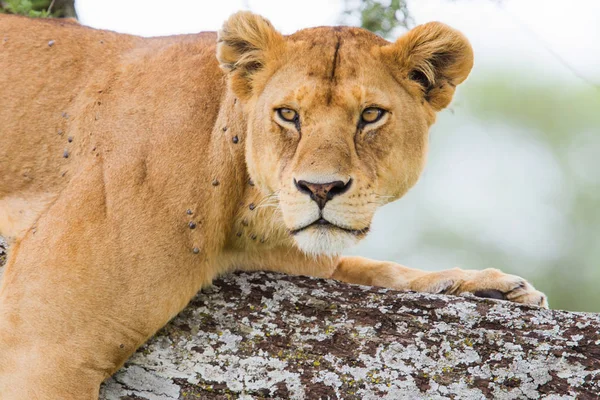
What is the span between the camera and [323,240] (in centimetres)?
395

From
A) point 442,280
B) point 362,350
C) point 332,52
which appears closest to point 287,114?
point 332,52

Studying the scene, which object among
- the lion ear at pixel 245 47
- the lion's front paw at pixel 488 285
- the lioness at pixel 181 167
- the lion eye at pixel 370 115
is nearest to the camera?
the lioness at pixel 181 167

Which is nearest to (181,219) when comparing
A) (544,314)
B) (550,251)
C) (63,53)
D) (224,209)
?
(224,209)

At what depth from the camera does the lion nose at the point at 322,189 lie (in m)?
3.80

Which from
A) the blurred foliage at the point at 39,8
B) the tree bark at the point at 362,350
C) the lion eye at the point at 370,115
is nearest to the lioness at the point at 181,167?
the lion eye at the point at 370,115

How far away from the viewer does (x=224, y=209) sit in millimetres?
4277

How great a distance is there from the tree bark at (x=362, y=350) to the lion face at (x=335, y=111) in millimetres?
394

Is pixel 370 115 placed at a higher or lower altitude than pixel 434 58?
lower

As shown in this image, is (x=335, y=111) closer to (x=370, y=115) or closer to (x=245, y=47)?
(x=370, y=115)

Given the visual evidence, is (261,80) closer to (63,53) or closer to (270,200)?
(270,200)

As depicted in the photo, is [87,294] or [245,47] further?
[245,47]

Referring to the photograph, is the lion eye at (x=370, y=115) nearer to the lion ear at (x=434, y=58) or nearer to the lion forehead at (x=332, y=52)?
the lion forehead at (x=332, y=52)

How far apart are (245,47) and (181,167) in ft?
2.40

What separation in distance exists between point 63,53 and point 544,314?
3.01 meters
